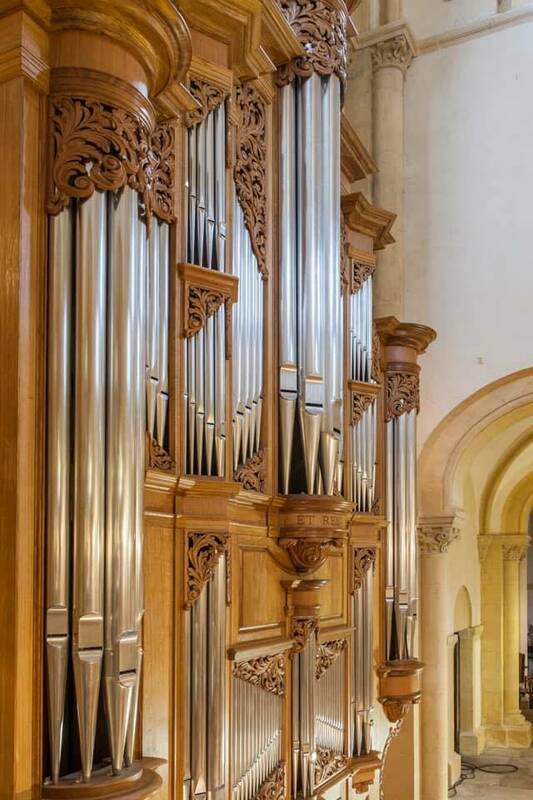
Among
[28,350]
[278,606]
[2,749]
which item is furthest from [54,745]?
[278,606]

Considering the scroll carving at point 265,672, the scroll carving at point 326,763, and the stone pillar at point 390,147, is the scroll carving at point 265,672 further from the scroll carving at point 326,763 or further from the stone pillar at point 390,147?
the stone pillar at point 390,147

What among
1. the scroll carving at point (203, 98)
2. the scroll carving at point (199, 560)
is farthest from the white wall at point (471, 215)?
the scroll carving at point (199, 560)

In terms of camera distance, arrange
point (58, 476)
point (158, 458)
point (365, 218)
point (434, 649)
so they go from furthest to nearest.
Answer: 1. point (434, 649)
2. point (365, 218)
3. point (158, 458)
4. point (58, 476)

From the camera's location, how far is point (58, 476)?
147 inches

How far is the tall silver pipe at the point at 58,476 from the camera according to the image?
366cm

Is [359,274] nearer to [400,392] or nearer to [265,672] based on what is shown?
[400,392]

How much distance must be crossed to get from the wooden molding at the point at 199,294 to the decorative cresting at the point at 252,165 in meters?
0.97

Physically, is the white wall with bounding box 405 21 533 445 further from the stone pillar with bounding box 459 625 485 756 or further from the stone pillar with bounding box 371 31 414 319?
the stone pillar with bounding box 459 625 485 756

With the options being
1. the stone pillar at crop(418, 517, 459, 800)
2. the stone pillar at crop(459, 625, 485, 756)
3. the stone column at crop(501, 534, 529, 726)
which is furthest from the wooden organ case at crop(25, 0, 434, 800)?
the stone column at crop(501, 534, 529, 726)

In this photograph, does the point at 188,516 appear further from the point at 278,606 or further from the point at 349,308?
the point at 349,308

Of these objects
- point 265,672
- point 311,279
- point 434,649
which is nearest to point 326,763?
point 265,672

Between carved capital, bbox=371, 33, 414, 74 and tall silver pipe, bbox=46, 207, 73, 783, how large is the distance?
8.37m

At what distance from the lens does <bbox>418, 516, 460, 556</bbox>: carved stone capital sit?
10758 millimetres

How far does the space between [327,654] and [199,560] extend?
2444 mm
